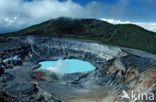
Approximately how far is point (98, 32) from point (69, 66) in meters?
49.8

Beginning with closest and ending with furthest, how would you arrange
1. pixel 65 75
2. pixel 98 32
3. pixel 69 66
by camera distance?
pixel 65 75 → pixel 69 66 → pixel 98 32

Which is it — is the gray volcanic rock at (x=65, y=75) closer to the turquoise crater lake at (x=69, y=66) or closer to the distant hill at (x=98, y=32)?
the turquoise crater lake at (x=69, y=66)

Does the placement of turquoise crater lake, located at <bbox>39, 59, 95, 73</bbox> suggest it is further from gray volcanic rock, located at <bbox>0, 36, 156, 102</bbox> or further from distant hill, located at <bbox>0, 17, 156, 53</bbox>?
distant hill, located at <bbox>0, 17, 156, 53</bbox>

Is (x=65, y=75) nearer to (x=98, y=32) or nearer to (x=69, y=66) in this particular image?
(x=69, y=66)

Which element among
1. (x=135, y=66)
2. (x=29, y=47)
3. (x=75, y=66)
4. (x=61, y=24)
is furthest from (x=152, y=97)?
(x=61, y=24)

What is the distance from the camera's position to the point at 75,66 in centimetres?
5497

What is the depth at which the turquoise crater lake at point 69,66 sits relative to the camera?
164ft

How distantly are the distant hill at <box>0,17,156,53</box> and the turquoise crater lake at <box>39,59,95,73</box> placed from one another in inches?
1024

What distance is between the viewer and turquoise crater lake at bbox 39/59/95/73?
49906 millimetres

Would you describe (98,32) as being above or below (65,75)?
above

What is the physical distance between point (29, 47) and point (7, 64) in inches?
639

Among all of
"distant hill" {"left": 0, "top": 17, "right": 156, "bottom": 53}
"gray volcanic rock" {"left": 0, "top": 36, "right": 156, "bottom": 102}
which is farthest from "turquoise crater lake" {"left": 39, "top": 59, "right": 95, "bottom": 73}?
"distant hill" {"left": 0, "top": 17, "right": 156, "bottom": 53}

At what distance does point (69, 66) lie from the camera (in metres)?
54.4

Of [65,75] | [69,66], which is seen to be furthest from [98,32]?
[65,75]
